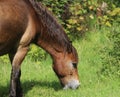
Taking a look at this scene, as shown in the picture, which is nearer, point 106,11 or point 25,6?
point 25,6

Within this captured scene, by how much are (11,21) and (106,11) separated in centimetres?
472

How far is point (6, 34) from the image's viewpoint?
5.66m

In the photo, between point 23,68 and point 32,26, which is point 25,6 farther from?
point 23,68

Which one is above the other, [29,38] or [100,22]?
[29,38]

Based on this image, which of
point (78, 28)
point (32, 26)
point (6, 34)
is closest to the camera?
point (6, 34)

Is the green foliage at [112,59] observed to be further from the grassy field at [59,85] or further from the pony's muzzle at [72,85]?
the pony's muzzle at [72,85]

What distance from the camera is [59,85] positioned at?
695 cm

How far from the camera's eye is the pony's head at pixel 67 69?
21.5 feet

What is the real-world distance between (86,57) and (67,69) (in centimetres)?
193

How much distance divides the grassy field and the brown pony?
269 mm

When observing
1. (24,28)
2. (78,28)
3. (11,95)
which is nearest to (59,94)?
(11,95)

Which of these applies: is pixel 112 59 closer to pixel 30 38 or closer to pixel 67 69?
pixel 67 69

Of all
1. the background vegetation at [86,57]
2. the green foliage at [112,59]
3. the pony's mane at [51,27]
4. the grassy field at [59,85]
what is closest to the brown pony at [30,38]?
the pony's mane at [51,27]

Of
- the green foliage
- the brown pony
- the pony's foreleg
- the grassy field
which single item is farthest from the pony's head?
the green foliage
